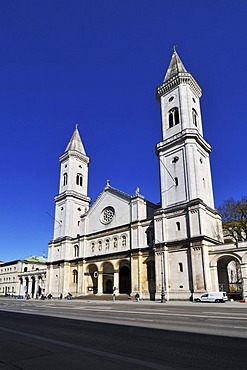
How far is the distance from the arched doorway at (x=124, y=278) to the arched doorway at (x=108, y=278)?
2513 mm

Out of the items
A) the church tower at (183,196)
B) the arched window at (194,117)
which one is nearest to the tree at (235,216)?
the church tower at (183,196)

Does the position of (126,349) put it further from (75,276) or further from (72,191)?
(72,191)

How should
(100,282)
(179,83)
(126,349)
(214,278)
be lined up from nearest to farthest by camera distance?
1. (126,349)
2. (214,278)
3. (179,83)
4. (100,282)

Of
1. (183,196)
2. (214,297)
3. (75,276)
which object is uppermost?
(183,196)

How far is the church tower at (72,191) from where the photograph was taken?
6000 centimetres

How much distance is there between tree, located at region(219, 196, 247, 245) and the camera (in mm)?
45875

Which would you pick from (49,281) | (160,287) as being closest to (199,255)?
(160,287)

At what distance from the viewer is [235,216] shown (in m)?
47.4

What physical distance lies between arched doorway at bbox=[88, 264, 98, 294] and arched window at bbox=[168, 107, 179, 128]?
2925 centimetres

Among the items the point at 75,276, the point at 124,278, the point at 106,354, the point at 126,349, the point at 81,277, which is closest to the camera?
the point at 106,354

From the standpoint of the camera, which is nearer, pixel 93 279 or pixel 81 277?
pixel 81 277

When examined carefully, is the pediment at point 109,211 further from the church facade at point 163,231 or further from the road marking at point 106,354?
the road marking at point 106,354

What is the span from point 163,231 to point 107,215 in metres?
15.8

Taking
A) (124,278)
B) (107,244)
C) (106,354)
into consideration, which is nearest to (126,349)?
(106,354)
